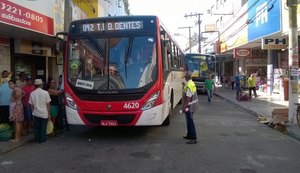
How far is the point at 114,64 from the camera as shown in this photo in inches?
382

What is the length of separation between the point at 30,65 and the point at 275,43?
12747 mm

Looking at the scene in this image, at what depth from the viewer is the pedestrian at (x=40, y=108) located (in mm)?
9586

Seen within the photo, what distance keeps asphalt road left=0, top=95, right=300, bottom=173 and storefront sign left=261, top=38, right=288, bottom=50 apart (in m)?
10.0

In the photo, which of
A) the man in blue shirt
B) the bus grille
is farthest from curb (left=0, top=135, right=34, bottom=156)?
the bus grille

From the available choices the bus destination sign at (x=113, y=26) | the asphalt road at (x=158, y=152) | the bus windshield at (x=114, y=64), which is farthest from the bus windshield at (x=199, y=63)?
the bus windshield at (x=114, y=64)

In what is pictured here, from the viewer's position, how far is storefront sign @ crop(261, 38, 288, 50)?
21.2 metres

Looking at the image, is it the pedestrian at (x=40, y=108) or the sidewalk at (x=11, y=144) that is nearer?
the sidewalk at (x=11, y=144)

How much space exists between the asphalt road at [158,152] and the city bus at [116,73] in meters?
0.75

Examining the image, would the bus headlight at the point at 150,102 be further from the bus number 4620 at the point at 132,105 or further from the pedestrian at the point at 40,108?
the pedestrian at the point at 40,108

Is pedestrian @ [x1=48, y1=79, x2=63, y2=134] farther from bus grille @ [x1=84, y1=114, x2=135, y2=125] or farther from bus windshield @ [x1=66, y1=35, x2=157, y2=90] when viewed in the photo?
bus grille @ [x1=84, y1=114, x2=135, y2=125]

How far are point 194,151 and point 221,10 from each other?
38269 mm

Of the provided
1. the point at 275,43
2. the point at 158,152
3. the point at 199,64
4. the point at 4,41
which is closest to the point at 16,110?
the point at 158,152

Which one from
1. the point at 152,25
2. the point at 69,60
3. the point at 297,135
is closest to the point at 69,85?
the point at 69,60

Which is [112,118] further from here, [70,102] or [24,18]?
[24,18]
